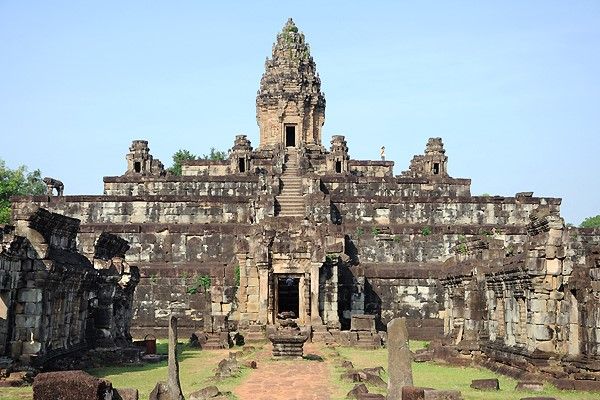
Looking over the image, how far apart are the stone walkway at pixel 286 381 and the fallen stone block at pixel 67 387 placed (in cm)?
429

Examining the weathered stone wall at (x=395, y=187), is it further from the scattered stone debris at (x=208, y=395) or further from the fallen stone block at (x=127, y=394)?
the fallen stone block at (x=127, y=394)

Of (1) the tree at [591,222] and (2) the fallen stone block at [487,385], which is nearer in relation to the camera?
(2) the fallen stone block at [487,385]

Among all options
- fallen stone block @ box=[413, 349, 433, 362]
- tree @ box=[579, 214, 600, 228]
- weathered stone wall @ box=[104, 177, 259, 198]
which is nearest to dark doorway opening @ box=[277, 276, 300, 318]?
weathered stone wall @ box=[104, 177, 259, 198]

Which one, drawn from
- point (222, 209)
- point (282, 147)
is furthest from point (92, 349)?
point (282, 147)

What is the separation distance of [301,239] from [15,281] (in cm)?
1303

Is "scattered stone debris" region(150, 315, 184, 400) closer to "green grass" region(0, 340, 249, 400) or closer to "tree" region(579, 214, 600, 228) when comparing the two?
"green grass" region(0, 340, 249, 400)

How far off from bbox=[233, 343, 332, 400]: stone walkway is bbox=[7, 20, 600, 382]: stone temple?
4.77 m

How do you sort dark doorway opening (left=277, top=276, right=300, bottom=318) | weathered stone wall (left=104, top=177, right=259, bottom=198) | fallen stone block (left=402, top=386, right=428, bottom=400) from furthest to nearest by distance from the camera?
weathered stone wall (left=104, top=177, right=259, bottom=198) < dark doorway opening (left=277, top=276, right=300, bottom=318) < fallen stone block (left=402, top=386, right=428, bottom=400)

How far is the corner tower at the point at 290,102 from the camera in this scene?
1986 inches

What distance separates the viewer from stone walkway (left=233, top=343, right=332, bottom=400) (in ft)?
50.9

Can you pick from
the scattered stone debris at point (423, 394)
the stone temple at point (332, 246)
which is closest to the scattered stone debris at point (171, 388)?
the scattered stone debris at point (423, 394)

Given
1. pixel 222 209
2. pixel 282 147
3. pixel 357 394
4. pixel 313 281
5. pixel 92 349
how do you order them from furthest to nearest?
pixel 282 147
pixel 222 209
pixel 313 281
pixel 92 349
pixel 357 394

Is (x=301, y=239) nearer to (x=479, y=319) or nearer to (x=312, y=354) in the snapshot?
(x=312, y=354)

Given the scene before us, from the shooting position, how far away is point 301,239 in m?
29.4
